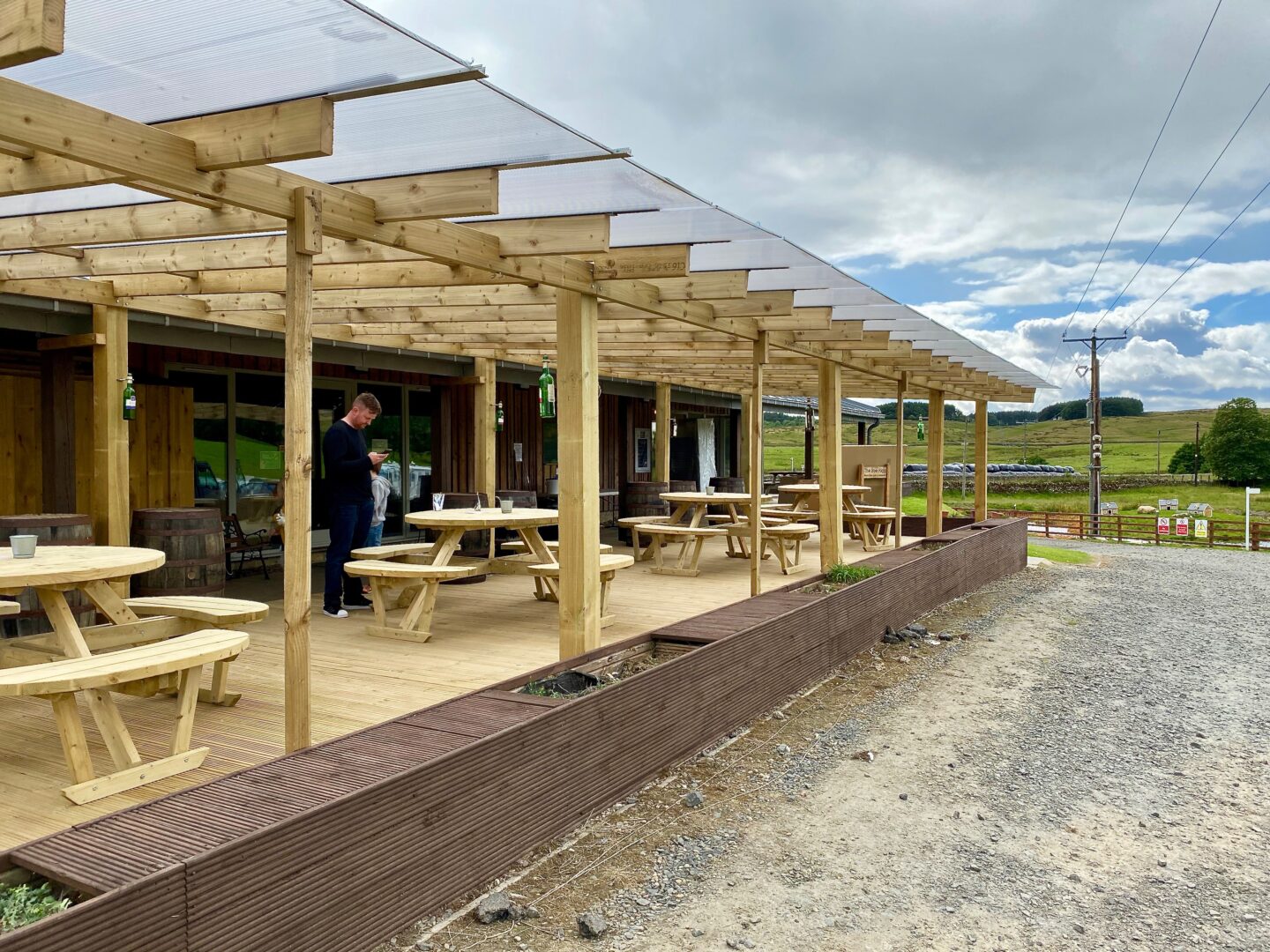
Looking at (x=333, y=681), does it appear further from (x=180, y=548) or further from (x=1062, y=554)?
(x=1062, y=554)

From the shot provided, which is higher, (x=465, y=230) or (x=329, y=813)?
(x=465, y=230)

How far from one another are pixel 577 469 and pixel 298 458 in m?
1.86

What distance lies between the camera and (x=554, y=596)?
7668 mm

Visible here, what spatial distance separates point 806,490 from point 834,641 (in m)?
5.91

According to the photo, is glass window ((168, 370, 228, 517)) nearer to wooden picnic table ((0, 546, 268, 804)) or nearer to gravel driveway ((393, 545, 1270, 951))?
wooden picnic table ((0, 546, 268, 804))

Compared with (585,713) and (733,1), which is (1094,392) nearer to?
A: (585,713)

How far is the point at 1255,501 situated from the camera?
36844 mm

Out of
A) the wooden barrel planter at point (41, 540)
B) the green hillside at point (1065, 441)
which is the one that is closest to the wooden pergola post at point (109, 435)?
the wooden barrel planter at point (41, 540)

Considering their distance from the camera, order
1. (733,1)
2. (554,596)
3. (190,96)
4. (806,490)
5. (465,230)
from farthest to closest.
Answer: (733,1) → (806,490) → (554,596) → (465,230) → (190,96)

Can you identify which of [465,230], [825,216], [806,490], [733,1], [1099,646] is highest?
[733,1]

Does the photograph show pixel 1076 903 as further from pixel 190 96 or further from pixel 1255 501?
pixel 1255 501

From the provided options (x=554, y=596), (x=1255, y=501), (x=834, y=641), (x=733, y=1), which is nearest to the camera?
(x=834, y=641)

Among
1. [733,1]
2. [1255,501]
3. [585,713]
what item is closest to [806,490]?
[585,713]

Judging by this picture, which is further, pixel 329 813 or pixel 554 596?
pixel 554 596
